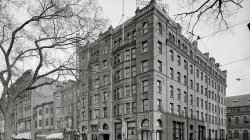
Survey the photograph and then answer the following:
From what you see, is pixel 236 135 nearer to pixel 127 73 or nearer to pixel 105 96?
pixel 105 96

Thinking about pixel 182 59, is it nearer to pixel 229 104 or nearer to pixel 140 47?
pixel 140 47

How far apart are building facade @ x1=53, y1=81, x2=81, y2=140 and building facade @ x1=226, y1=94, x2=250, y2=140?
43090 mm

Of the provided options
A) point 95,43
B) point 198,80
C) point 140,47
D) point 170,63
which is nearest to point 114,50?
point 140,47

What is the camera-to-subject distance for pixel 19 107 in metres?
76.4

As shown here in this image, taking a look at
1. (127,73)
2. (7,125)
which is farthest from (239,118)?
(7,125)

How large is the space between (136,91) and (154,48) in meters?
6.34

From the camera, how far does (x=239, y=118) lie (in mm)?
71312

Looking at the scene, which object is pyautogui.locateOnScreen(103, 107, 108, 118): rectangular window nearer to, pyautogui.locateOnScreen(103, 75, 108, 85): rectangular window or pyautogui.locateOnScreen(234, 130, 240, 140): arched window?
pyautogui.locateOnScreen(103, 75, 108, 85): rectangular window

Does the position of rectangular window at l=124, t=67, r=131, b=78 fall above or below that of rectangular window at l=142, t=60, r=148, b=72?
below

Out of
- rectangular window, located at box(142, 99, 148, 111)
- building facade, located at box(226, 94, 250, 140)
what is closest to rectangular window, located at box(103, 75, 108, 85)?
rectangular window, located at box(142, 99, 148, 111)

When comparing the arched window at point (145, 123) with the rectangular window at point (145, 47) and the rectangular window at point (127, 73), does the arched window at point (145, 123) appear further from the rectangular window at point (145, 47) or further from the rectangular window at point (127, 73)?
the rectangular window at point (145, 47)

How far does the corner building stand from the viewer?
35.5m

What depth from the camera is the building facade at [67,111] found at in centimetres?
5136

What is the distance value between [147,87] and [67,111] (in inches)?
969
